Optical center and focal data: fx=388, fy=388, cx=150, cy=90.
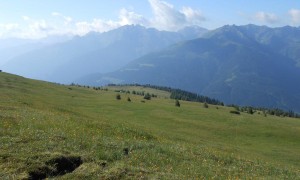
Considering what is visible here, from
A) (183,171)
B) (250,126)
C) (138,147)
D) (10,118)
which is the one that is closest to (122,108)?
(250,126)

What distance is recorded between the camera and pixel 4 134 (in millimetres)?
26484

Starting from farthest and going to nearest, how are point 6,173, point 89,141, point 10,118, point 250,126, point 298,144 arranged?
point 250,126 → point 298,144 → point 10,118 → point 89,141 → point 6,173

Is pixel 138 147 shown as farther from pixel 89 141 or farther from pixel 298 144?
pixel 298 144

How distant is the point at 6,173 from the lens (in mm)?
18984

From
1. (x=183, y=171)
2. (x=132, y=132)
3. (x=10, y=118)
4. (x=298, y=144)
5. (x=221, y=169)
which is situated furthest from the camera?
(x=298, y=144)

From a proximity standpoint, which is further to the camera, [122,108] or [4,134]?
[122,108]

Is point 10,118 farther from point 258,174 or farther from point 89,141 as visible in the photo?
point 258,174

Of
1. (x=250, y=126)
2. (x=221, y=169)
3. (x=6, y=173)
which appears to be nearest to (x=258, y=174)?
(x=221, y=169)

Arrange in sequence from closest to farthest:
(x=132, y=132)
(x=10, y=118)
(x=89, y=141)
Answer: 1. (x=89, y=141)
2. (x=10, y=118)
3. (x=132, y=132)

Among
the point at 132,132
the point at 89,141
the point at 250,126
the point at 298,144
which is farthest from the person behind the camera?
the point at 250,126

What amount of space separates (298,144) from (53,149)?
50130mm

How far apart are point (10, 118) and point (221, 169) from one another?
→ 2002 cm

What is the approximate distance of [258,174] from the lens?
1003 inches

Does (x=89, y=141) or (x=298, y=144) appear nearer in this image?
(x=89, y=141)
